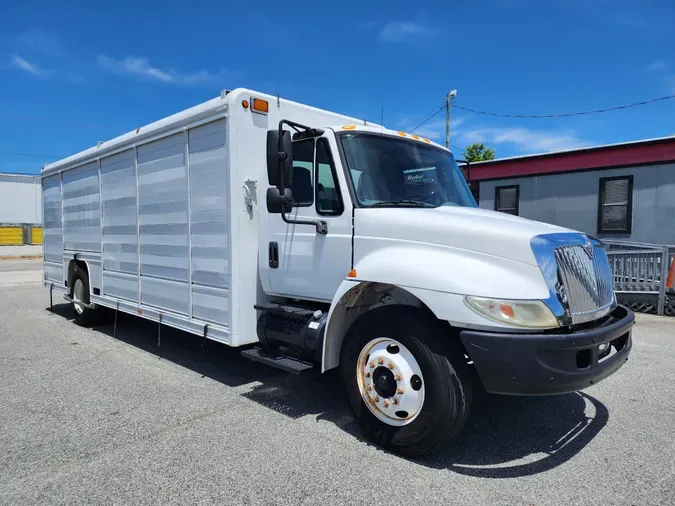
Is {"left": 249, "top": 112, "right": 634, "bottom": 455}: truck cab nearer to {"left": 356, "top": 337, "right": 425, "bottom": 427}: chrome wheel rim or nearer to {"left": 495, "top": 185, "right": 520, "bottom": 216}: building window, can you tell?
{"left": 356, "top": 337, "right": 425, "bottom": 427}: chrome wheel rim

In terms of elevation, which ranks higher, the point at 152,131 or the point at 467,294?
the point at 152,131

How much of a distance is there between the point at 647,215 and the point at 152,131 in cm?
1078

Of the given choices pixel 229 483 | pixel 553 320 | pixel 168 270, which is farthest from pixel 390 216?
pixel 168 270

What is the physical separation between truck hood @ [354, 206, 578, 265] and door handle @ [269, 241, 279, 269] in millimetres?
979

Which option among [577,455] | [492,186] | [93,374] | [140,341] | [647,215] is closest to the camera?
[577,455]

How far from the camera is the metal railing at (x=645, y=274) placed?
9.31 metres

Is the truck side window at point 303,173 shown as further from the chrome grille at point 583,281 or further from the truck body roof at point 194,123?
the chrome grille at point 583,281

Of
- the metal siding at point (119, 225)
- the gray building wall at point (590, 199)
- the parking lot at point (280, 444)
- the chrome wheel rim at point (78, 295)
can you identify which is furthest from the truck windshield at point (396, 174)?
the gray building wall at point (590, 199)

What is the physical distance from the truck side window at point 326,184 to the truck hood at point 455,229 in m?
0.24

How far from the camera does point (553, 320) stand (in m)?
3.01

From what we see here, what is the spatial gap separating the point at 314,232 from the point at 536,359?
201cm

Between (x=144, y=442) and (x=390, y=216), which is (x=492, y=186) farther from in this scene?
(x=144, y=442)

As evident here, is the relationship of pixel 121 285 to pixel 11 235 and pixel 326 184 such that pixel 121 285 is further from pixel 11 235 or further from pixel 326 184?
pixel 11 235

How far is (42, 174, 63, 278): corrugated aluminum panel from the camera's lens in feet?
27.6
